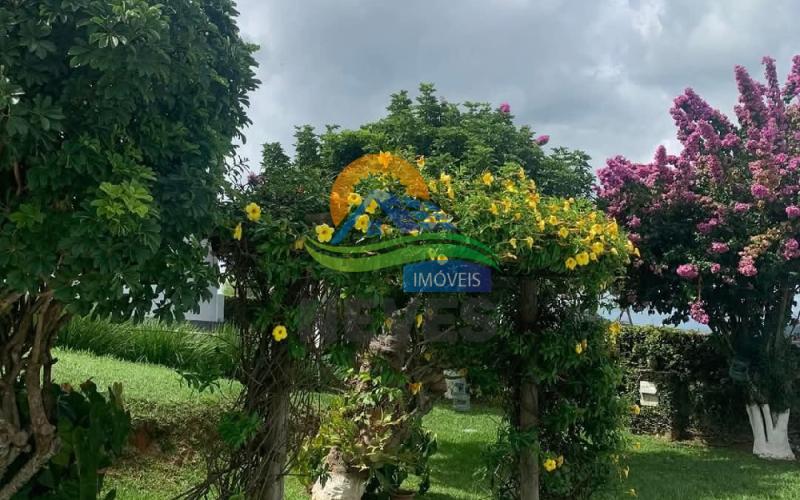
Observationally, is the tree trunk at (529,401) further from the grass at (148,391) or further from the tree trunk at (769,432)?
the tree trunk at (769,432)

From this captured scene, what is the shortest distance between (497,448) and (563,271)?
4.81 feet

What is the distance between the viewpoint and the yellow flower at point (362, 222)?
312 centimetres

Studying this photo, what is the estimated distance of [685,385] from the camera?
10.5m

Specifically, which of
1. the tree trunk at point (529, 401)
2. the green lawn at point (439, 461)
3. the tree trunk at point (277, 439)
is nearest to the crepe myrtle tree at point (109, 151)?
the tree trunk at point (277, 439)

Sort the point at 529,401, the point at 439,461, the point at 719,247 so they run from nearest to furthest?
the point at 529,401, the point at 439,461, the point at 719,247

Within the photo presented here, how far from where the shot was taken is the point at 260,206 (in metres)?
3.21

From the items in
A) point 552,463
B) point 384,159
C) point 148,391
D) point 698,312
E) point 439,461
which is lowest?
point 439,461

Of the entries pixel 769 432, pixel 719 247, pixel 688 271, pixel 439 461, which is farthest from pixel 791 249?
pixel 439 461

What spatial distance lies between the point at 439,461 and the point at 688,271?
167 inches

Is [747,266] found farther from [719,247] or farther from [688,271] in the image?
[688,271]

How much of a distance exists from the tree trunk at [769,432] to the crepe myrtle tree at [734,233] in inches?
0.6

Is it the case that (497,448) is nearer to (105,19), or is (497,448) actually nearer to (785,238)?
(105,19)

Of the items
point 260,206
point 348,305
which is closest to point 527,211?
point 348,305

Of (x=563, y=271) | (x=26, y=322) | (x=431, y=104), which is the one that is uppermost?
(x=431, y=104)
